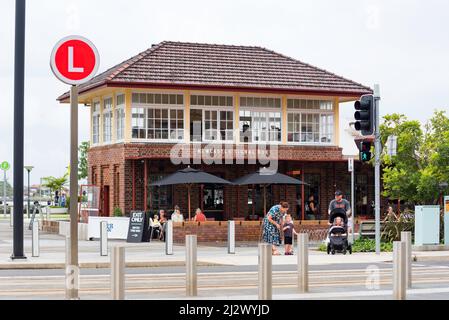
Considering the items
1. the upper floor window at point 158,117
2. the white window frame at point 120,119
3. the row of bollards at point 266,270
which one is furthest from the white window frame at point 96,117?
the row of bollards at point 266,270

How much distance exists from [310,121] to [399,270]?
31.1 m

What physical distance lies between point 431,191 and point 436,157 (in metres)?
1.25

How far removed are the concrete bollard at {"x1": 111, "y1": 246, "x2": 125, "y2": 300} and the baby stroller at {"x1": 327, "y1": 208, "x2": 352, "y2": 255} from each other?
14947 mm

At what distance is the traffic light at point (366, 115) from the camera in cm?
2534

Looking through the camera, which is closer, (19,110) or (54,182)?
(19,110)

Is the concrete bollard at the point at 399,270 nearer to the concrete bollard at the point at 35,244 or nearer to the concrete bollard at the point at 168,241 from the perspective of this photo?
the concrete bollard at the point at 35,244

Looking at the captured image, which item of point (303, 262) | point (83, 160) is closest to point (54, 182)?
point (83, 160)

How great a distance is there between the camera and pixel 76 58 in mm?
12367

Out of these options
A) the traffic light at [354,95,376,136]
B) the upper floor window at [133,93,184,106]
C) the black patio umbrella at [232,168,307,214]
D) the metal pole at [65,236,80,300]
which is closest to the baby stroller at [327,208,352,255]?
the traffic light at [354,95,376,136]

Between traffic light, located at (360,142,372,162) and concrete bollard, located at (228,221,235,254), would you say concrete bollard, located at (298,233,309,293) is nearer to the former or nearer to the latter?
traffic light, located at (360,142,372,162)

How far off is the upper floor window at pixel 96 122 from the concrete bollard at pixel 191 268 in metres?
30.6

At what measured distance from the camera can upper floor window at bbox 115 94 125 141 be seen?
4188cm

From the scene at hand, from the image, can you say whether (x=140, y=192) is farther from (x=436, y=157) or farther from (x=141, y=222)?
(x=436, y=157)

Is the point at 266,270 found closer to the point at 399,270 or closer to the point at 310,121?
the point at 399,270
